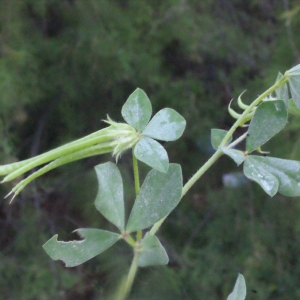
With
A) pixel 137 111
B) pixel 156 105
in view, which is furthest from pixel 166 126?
pixel 156 105

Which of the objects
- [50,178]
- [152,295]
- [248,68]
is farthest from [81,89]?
[152,295]

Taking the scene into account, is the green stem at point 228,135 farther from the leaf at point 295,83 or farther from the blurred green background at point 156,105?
the blurred green background at point 156,105

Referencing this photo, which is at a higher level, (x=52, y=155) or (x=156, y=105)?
(x=52, y=155)

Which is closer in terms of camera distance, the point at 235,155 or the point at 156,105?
the point at 235,155

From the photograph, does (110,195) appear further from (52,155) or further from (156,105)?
(156,105)

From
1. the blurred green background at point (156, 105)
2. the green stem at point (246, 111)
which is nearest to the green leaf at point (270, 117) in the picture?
the green stem at point (246, 111)

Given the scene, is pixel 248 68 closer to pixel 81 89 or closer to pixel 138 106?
pixel 81 89
